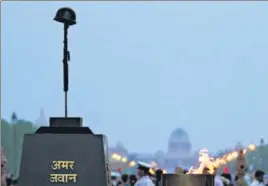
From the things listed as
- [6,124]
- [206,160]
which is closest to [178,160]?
[6,124]

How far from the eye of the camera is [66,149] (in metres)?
11.5

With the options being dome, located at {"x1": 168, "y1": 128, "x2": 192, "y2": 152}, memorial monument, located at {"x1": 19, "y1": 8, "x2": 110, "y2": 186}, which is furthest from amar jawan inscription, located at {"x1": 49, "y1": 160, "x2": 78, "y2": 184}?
dome, located at {"x1": 168, "y1": 128, "x2": 192, "y2": 152}

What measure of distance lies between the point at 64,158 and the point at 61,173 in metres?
0.19

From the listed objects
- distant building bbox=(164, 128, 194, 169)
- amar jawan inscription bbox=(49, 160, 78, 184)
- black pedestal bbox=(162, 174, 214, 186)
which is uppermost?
distant building bbox=(164, 128, 194, 169)

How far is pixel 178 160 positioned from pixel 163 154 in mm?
10491

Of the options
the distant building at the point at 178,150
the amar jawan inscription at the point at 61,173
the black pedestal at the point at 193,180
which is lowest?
the black pedestal at the point at 193,180

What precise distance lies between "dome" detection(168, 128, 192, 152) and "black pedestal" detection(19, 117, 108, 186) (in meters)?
158

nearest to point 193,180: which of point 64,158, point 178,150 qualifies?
point 64,158

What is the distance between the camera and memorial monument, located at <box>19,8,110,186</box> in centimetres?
1141

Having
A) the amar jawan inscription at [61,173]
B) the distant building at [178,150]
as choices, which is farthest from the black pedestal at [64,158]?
the distant building at [178,150]

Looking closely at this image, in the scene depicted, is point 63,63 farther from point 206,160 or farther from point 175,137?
point 175,137

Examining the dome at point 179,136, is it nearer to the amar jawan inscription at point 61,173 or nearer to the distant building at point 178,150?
the distant building at point 178,150

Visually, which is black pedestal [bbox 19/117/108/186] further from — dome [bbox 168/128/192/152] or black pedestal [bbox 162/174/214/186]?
dome [bbox 168/128/192/152]

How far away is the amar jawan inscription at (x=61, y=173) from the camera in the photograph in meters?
11.4
